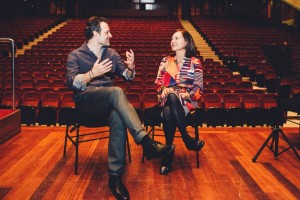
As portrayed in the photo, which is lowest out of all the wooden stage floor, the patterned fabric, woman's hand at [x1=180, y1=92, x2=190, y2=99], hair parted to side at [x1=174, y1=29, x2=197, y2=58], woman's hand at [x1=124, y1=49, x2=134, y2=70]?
the wooden stage floor

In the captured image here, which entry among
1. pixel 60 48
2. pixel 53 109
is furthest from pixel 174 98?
pixel 60 48

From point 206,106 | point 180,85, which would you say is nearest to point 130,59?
point 180,85

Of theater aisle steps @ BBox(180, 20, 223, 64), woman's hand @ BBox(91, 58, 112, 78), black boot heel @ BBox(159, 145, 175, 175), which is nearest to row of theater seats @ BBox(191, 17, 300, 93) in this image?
theater aisle steps @ BBox(180, 20, 223, 64)

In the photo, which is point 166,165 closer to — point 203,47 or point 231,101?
point 231,101

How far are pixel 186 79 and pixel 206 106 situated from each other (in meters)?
1.91

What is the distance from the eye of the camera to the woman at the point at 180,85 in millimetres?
1979

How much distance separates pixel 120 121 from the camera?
1630 millimetres

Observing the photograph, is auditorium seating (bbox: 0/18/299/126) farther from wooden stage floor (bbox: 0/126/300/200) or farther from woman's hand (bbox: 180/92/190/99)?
woman's hand (bbox: 180/92/190/99)

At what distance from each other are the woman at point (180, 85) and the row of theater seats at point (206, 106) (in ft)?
5.91

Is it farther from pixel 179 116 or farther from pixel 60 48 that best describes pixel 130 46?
pixel 179 116

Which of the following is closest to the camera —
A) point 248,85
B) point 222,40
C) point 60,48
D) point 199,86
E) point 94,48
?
point 94,48

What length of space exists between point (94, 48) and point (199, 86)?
736mm

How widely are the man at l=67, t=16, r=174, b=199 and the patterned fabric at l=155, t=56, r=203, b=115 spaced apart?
292 millimetres

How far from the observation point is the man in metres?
1.56
